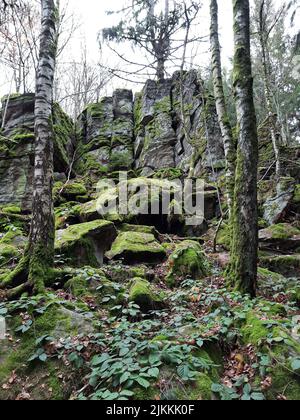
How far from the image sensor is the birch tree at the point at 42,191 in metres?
4.89

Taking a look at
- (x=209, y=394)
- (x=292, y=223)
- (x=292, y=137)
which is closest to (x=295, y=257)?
(x=292, y=223)

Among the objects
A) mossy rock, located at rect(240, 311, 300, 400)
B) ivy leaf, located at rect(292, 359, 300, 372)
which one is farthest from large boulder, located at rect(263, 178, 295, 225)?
ivy leaf, located at rect(292, 359, 300, 372)

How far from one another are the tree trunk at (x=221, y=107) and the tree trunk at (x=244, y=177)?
4.83 ft

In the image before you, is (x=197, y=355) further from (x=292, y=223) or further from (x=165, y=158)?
(x=165, y=158)

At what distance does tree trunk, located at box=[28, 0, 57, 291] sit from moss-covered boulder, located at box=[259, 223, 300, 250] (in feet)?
19.4

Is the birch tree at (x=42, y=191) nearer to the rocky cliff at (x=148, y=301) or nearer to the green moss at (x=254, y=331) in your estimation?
the rocky cliff at (x=148, y=301)

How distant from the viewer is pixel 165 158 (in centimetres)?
1587

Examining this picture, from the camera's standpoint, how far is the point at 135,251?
7453 millimetres

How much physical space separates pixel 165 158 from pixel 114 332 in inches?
504

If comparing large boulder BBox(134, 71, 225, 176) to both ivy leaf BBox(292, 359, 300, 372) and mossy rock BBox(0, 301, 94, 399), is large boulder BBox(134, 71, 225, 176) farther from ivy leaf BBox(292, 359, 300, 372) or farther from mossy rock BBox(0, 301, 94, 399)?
ivy leaf BBox(292, 359, 300, 372)

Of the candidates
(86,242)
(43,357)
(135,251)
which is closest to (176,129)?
(135,251)

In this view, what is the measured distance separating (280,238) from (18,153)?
1021 cm

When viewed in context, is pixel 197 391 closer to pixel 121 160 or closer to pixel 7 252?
pixel 7 252

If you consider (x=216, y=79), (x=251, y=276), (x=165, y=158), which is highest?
(x=216, y=79)
